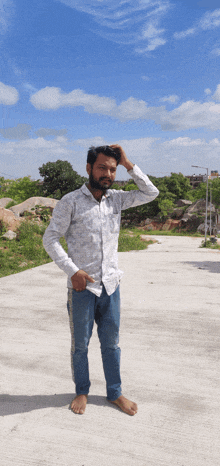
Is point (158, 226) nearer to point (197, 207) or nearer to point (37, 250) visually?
point (197, 207)

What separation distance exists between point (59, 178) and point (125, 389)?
38439 millimetres

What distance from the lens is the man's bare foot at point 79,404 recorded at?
8.40ft

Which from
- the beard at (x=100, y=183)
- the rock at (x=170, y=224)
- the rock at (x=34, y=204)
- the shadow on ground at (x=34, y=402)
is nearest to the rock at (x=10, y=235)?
the rock at (x=34, y=204)

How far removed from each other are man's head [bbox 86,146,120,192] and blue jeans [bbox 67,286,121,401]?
0.72 m

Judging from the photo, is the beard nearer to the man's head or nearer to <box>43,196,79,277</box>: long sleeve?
the man's head

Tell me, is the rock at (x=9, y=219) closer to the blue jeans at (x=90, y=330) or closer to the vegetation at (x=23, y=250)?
the vegetation at (x=23, y=250)

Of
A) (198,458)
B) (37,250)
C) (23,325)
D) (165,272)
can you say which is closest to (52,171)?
(37,250)

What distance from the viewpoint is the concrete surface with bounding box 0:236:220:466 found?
217cm

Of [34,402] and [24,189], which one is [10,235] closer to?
[34,402]

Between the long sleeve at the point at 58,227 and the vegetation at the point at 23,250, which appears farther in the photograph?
the vegetation at the point at 23,250

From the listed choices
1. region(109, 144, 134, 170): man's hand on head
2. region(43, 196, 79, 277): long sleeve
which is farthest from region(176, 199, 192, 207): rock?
region(43, 196, 79, 277): long sleeve

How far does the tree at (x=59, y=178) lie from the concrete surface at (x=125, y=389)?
34903 millimetres

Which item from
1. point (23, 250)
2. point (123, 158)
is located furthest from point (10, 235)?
point (123, 158)

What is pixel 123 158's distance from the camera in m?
2.54
